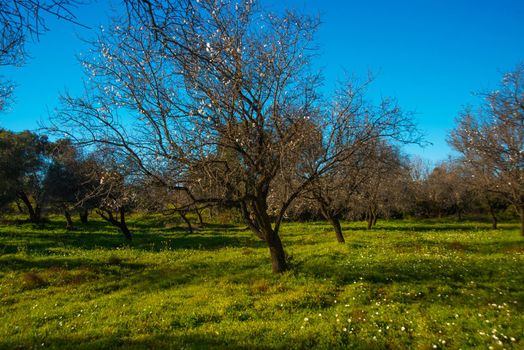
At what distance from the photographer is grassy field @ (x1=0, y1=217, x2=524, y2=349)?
676 cm

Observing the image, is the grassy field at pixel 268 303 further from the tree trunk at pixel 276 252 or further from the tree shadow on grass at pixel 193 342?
the tree trunk at pixel 276 252

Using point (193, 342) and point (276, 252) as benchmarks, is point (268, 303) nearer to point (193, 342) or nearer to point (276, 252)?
point (193, 342)

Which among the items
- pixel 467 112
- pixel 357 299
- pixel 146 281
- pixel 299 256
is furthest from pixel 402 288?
pixel 467 112

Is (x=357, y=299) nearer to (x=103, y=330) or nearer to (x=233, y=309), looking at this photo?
(x=233, y=309)

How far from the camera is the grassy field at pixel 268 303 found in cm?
676

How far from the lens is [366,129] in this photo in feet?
35.6

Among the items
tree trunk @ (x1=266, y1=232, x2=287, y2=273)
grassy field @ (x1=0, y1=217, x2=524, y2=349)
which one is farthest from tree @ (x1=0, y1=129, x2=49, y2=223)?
tree trunk @ (x1=266, y1=232, x2=287, y2=273)

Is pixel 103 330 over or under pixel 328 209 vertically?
under

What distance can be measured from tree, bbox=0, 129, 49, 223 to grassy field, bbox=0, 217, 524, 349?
58.1ft

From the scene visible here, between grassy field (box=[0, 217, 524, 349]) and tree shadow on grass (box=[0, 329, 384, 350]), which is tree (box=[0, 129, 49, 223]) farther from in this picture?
tree shadow on grass (box=[0, 329, 384, 350])

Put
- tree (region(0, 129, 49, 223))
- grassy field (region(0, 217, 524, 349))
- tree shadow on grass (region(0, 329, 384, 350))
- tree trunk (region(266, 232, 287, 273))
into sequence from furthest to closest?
tree (region(0, 129, 49, 223)) → tree trunk (region(266, 232, 287, 273)) → grassy field (region(0, 217, 524, 349)) → tree shadow on grass (region(0, 329, 384, 350))

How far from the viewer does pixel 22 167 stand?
34.4 m

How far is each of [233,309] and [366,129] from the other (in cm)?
663

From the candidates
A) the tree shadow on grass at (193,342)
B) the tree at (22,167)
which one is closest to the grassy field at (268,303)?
the tree shadow on grass at (193,342)
